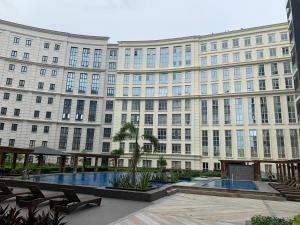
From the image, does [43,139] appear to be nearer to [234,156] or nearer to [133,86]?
[133,86]

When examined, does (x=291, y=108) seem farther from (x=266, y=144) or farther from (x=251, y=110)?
(x=266, y=144)

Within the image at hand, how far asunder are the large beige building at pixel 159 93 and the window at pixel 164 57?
272 millimetres

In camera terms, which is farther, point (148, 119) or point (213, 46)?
point (148, 119)

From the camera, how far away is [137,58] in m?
67.9

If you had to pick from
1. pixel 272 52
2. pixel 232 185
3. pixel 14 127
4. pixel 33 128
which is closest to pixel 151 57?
pixel 272 52

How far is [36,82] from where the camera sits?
62062mm

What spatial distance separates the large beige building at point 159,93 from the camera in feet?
183

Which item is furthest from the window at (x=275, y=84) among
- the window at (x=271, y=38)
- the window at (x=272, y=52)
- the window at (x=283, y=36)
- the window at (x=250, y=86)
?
the window at (x=283, y=36)

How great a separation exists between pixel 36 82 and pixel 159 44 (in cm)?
3378

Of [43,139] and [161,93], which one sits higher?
[161,93]

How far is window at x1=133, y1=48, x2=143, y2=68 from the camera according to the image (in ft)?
221

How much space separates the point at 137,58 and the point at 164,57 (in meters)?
7.58

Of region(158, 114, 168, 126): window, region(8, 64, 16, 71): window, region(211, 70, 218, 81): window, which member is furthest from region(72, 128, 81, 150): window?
region(211, 70, 218, 81): window

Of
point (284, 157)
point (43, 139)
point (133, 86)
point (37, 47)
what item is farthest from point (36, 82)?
point (284, 157)
